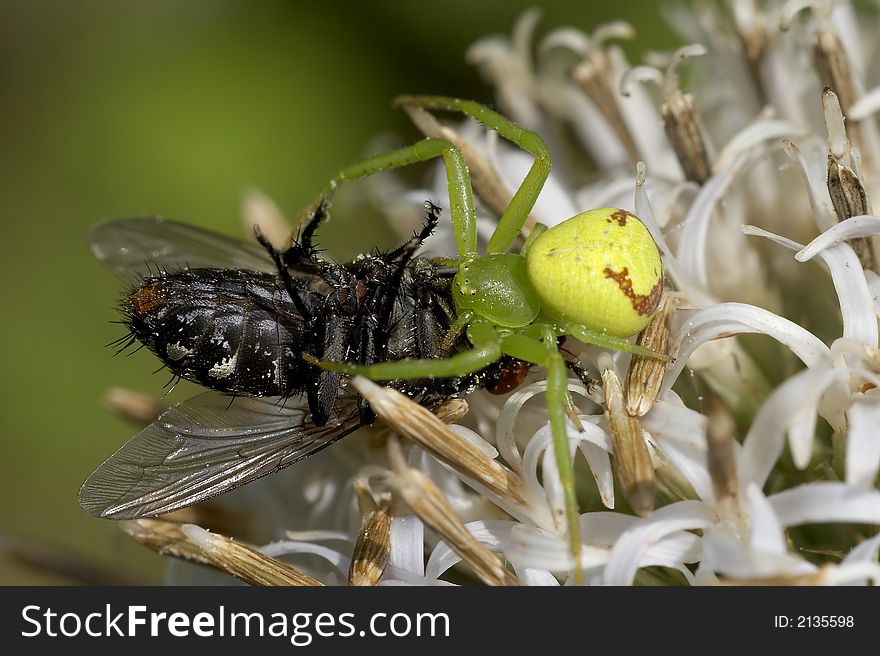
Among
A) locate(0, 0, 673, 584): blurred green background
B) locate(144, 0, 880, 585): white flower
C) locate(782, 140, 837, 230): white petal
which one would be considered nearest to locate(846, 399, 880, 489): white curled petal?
locate(144, 0, 880, 585): white flower

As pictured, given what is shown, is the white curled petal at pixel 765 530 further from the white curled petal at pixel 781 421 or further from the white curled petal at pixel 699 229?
the white curled petal at pixel 699 229

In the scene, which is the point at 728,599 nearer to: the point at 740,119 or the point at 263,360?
the point at 263,360

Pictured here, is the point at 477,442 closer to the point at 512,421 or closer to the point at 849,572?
the point at 512,421

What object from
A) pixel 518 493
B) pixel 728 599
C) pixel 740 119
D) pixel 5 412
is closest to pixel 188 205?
pixel 5 412

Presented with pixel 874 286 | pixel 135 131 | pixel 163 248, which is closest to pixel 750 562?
pixel 874 286

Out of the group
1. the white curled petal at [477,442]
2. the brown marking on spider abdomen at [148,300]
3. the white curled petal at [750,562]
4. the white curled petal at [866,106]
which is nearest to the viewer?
the white curled petal at [750,562]

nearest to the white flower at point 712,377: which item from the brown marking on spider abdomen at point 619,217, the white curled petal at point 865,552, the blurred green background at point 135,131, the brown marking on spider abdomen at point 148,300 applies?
the white curled petal at point 865,552

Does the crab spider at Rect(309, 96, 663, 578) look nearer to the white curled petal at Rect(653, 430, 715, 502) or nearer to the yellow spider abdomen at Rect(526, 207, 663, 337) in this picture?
the yellow spider abdomen at Rect(526, 207, 663, 337)
